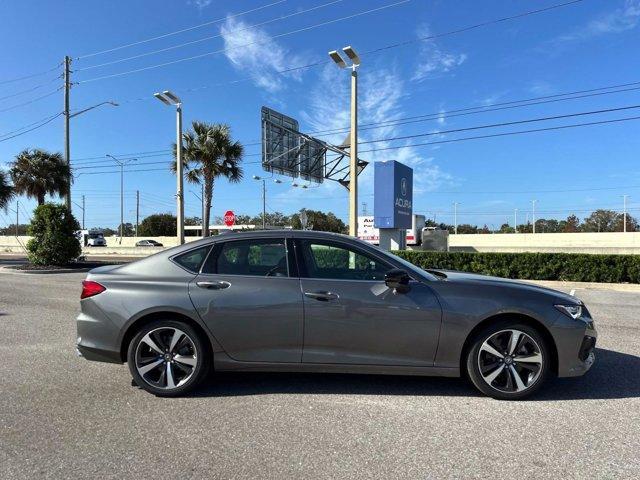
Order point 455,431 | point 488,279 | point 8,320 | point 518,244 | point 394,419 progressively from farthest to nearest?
point 518,244 → point 8,320 → point 488,279 → point 394,419 → point 455,431

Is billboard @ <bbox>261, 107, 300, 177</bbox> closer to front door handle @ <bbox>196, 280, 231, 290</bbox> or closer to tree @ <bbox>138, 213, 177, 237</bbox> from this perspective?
front door handle @ <bbox>196, 280, 231, 290</bbox>

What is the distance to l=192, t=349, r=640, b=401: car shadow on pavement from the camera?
15.1 feet

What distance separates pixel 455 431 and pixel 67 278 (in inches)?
666

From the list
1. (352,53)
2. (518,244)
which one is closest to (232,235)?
(352,53)

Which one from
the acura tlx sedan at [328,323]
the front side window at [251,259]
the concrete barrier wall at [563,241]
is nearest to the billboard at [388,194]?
the acura tlx sedan at [328,323]

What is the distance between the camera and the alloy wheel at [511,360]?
Answer: 4340 millimetres

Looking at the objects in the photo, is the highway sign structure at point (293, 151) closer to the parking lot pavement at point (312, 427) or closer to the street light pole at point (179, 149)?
the street light pole at point (179, 149)

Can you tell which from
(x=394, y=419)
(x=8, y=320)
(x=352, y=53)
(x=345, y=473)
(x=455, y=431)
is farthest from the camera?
(x=352, y=53)

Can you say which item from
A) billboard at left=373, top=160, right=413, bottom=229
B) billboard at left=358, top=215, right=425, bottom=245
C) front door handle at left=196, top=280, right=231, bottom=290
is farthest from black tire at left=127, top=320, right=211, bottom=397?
billboard at left=358, top=215, right=425, bottom=245

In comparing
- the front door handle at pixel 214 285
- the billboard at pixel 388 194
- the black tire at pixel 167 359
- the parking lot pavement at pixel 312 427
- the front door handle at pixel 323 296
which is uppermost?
the billboard at pixel 388 194

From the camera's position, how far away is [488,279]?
4691 millimetres

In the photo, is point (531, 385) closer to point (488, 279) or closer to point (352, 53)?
point (488, 279)

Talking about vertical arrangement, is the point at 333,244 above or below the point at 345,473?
above

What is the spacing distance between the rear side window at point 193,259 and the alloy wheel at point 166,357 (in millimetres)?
589
